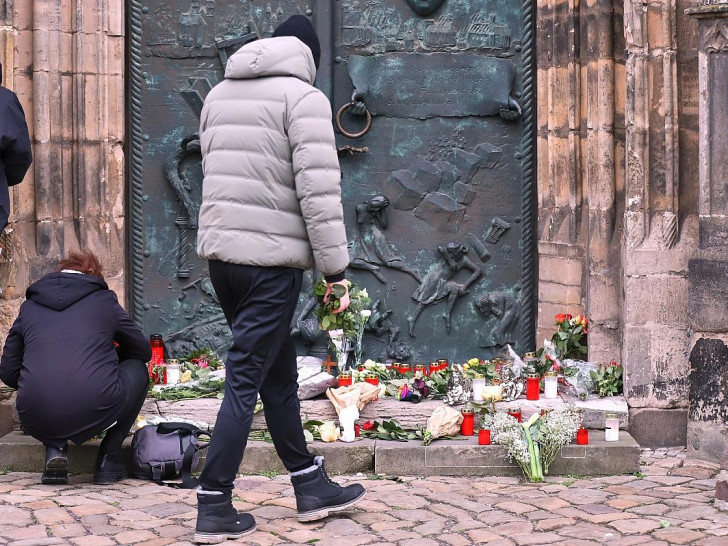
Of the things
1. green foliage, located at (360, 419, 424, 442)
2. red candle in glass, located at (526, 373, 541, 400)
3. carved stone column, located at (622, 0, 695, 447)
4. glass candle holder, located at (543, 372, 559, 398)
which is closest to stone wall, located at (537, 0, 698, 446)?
carved stone column, located at (622, 0, 695, 447)

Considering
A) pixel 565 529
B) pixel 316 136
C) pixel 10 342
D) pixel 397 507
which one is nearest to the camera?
pixel 316 136

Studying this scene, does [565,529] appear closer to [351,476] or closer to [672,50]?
[351,476]

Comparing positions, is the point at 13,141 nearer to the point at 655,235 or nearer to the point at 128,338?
the point at 128,338

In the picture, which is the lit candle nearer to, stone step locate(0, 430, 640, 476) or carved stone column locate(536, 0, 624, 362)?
stone step locate(0, 430, 640, 476)

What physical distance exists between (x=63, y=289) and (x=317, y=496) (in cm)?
180

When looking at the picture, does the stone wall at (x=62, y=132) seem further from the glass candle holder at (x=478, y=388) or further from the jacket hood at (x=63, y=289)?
the glass candle holder at (x=478, y=388)

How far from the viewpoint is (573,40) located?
7.70m

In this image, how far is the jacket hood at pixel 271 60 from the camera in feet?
17.2

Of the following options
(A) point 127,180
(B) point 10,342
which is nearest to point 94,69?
(A) point 127,180

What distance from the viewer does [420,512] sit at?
5.81 meters

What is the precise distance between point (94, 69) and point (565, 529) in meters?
4.04

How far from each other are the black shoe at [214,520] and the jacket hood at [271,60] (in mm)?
1780

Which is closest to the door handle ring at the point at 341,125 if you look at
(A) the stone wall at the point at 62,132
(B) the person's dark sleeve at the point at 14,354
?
(A) the stone wall at the point at 62,132

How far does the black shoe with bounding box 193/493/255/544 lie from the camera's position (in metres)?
5.23
